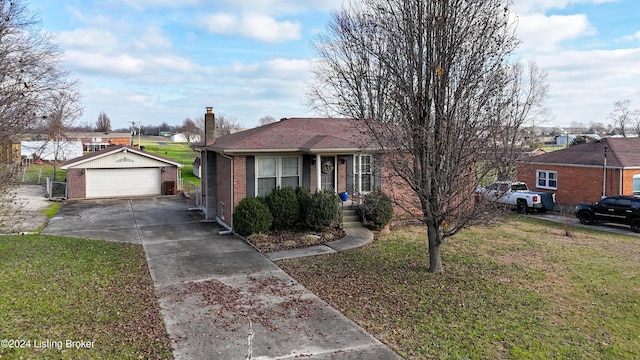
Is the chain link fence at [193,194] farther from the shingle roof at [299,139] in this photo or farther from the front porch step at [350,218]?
the front porch step at [350,218]

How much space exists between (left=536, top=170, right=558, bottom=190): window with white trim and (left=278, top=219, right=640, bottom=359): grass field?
11.3m

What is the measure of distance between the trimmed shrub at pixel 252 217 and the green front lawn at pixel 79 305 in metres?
3.30

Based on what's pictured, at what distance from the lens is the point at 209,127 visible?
58.6 ft

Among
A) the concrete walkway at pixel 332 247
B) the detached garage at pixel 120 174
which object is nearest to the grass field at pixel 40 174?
the detached garage at pixel 120 174

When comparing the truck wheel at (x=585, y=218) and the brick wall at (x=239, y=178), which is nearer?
the brick wall at (x=239, y=178)

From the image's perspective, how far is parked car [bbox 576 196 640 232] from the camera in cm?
1759

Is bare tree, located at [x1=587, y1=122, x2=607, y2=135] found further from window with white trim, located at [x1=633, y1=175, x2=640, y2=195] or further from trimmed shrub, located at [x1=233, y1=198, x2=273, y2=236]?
trimmed shrub, located at [x1=233, y1=198, x2=273, y2=236]

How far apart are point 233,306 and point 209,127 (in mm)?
11058

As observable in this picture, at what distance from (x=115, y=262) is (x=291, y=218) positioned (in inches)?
226

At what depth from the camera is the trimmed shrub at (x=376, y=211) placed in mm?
14945

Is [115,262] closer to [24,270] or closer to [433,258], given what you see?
[24,270]

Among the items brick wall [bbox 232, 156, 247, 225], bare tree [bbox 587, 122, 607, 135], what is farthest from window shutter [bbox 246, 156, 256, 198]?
bare tree [bbox 587, 122, 607, 135]

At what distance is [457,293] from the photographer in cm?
893

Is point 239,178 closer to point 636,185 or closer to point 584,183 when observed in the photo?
point 584,183
